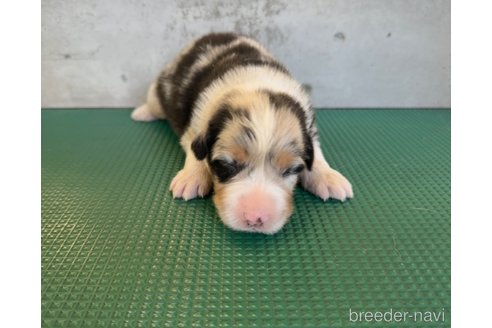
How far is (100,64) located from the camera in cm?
403

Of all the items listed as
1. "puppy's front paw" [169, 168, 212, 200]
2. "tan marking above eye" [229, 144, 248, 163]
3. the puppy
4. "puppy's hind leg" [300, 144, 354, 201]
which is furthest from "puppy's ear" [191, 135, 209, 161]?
"puppy's hind leg" [300, 144, 354, 201]

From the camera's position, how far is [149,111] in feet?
13.1

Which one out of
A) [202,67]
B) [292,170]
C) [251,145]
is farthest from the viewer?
[202,67]

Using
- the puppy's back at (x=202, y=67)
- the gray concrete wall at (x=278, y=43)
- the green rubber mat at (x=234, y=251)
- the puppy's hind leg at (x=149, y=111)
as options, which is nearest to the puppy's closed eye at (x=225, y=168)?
the green rubber mat at (x=234, y=251)

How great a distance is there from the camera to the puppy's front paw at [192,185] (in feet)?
8.13

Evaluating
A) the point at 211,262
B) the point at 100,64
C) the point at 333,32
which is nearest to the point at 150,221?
the point at 211,262

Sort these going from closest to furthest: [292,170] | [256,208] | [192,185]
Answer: [256,208] → [292,170] → [192,185]

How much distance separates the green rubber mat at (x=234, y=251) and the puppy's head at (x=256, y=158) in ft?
0.68

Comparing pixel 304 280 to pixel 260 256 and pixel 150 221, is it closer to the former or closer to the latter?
pixel 260 256

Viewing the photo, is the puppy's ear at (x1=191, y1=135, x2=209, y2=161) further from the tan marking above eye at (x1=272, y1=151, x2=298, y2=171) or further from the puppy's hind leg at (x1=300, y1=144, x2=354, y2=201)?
the puppy's hind leg at (x1=300, y1=144, x2=354, y2=201)

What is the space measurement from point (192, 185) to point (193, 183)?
2cm

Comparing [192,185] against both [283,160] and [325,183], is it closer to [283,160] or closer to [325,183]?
[283,160]

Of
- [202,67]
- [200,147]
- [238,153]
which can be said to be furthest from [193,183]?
[202,67]

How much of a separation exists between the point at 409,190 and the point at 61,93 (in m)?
3.72
